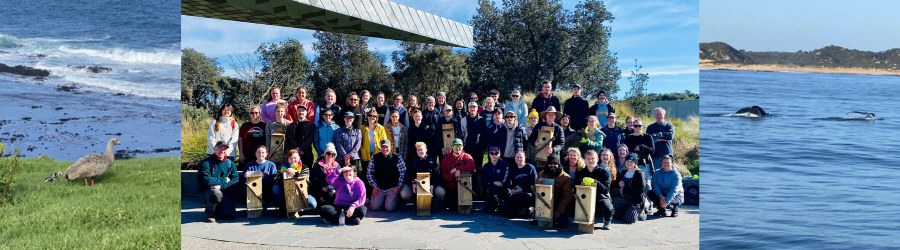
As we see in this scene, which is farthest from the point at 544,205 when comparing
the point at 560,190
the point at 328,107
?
the point at 328,107

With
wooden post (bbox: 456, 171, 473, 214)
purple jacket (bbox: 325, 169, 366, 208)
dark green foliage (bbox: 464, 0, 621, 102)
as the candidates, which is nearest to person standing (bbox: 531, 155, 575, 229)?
wooden post (bbox: 456, 171, 473, 214)

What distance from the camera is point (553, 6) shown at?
17766mm

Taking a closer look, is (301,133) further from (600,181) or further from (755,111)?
(755,111)

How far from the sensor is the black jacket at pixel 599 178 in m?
6.68

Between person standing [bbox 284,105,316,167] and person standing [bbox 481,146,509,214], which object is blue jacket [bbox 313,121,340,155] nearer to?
person standing [bbox 284,105,316,167]

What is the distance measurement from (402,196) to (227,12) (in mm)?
9506

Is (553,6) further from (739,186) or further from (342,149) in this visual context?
(342,149)

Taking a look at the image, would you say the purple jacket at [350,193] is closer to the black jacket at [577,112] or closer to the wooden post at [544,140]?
the wooden post at [544,140]

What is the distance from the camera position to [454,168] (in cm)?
762

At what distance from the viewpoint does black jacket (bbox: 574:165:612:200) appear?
6684 millimetres

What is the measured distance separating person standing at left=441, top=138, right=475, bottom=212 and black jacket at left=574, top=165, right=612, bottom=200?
147 centimetres

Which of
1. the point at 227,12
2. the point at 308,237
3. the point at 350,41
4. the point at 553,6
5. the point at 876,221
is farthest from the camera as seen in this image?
the point at 350,41

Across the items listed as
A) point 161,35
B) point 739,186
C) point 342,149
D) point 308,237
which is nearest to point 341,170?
point 342,149

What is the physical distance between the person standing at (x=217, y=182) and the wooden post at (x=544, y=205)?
3.65 meters
